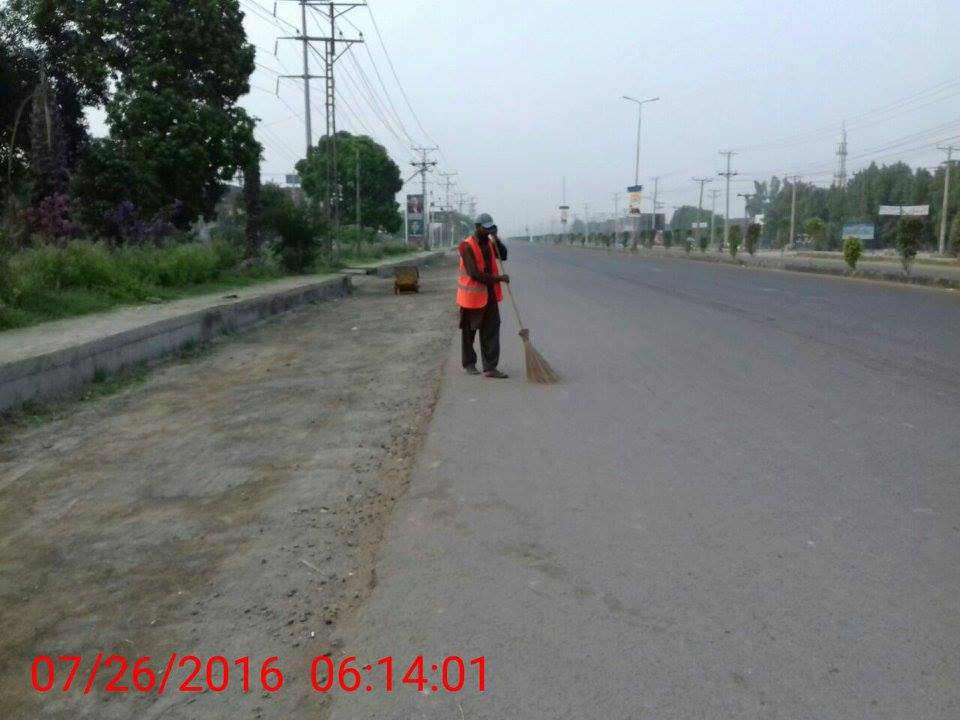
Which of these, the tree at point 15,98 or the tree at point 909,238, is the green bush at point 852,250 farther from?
the tree at point 15,98

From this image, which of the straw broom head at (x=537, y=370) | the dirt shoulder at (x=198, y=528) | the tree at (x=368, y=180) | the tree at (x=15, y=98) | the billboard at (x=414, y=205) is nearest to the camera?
the dirt shoulder at (x=198, y=528)

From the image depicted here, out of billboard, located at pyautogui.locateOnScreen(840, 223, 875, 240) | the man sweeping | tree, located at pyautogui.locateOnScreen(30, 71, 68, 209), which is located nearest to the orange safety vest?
the man sweeping

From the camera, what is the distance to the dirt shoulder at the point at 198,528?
3.48m

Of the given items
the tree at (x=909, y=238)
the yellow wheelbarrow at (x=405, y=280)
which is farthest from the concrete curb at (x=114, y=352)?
the tree at (x=909, y=238)

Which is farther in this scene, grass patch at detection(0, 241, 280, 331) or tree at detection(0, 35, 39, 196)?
tree at detection(0, 35, 39, 196)

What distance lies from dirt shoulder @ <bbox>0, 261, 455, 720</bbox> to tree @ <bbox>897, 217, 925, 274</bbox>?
79.6 ft

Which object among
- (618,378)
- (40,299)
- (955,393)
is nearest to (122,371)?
(40,299)

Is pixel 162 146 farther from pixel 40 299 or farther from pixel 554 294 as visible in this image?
pixel 40 299

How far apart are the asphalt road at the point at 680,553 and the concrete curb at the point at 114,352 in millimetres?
3530

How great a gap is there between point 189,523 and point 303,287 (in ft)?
53.5

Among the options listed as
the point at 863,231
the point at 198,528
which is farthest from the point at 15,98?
the point at 863,231

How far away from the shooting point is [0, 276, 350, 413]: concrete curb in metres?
7.95

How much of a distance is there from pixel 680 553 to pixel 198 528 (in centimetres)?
249
